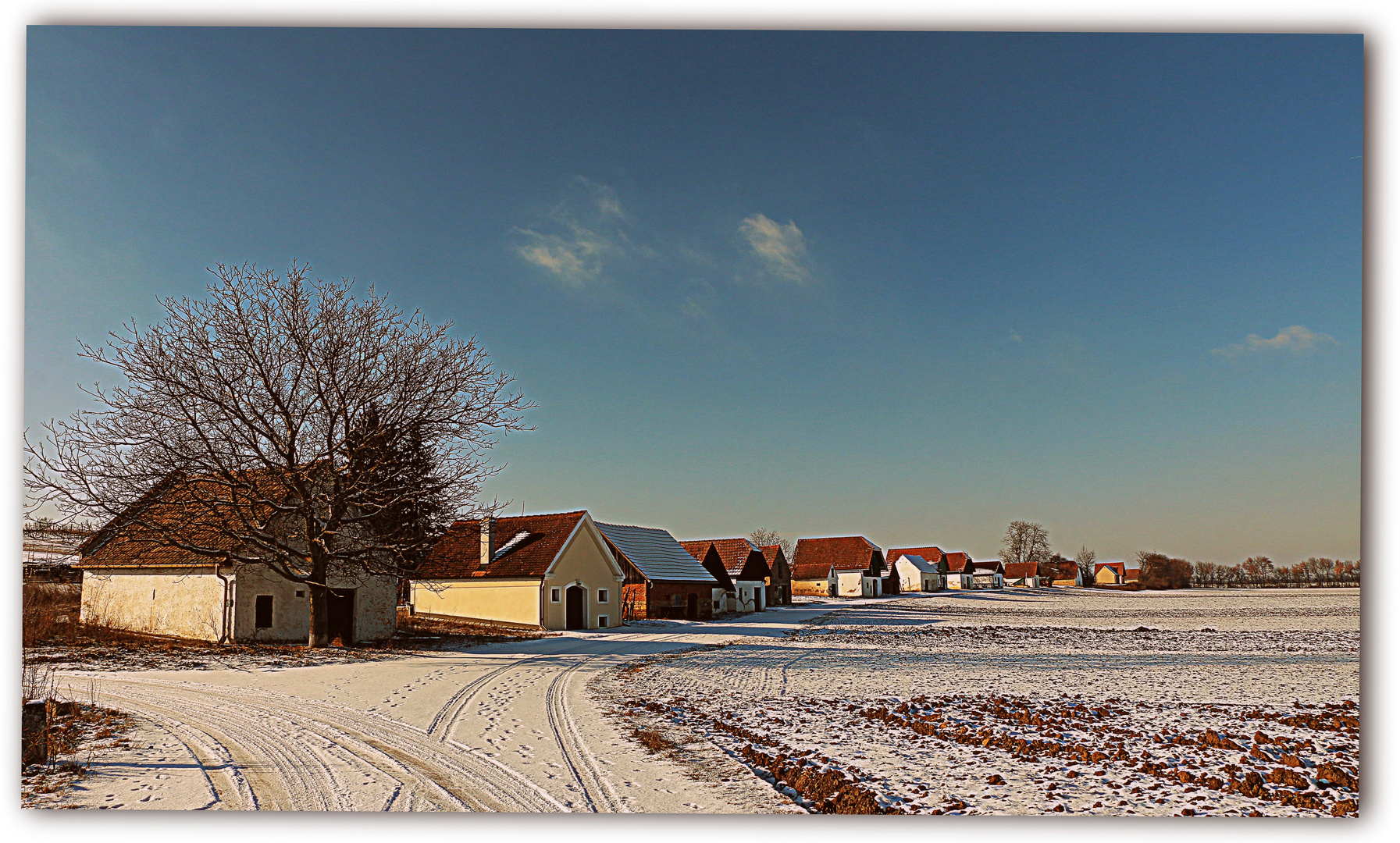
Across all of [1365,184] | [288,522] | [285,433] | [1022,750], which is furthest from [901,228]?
[288,522]

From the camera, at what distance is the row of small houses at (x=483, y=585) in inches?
709

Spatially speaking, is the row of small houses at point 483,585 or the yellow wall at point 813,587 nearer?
the row of small houses at point 483,585

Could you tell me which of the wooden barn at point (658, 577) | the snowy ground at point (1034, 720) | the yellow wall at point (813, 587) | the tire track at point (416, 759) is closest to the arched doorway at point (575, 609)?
the wooden barn at point (658, 577)

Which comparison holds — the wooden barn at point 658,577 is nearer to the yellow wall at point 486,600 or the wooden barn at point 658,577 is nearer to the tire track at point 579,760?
the yellow wall at point 486,600

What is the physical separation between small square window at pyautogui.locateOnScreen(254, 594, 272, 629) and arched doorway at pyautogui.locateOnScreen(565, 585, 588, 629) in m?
10.3

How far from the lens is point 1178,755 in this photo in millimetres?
7652

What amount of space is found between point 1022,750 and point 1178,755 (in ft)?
4.88

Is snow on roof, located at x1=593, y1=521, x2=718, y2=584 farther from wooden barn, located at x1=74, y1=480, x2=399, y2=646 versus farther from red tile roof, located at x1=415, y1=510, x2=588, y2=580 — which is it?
wooden barn, located at x1=74, y1=480, x2=399, y2=646

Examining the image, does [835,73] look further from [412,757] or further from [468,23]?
[412,757]

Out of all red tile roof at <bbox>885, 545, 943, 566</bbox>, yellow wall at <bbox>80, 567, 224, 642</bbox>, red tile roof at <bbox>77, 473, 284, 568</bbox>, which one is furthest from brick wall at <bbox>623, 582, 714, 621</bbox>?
red tile roof at <bbox>885, 545, 943, 566</bbox>

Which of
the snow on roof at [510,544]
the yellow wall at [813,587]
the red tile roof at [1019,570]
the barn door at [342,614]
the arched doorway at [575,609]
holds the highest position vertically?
the snow on roof at [510,544]

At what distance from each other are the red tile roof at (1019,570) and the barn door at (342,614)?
318 ft

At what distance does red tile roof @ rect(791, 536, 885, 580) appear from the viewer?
6662cm

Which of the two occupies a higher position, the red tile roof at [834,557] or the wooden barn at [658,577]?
the wooden barn at [658,577]
